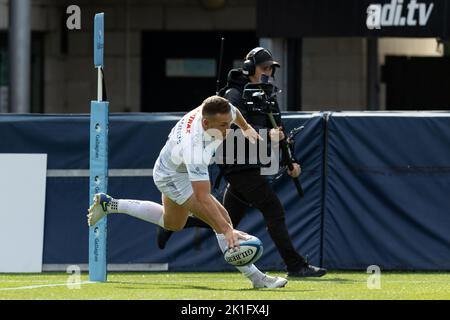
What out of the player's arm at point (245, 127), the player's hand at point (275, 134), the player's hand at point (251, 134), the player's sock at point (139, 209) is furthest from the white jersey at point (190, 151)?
the player's hand at point (275, 134)

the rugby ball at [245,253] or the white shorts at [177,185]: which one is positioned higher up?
the white shorts at [177,185]

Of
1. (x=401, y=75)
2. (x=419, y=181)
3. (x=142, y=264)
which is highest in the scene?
(x=401, y=75)

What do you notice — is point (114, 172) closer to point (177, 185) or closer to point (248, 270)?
point (177, 185)

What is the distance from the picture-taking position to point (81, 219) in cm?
1292

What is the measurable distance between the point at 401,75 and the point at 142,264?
352 inches

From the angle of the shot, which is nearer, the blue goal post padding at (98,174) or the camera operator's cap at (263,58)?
the blue goal post padding at (98,174)

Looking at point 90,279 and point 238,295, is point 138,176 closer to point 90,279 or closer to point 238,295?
point 90,279

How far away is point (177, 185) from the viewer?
1043 cm

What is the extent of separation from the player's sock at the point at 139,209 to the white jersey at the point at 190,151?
357 millimetres

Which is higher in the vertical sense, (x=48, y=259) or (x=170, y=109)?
(x=170, y=109)

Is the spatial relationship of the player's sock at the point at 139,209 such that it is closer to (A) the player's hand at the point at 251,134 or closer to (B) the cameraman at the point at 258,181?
(B) the cameraman at the point at 258,181

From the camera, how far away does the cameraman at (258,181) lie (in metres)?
11.4
